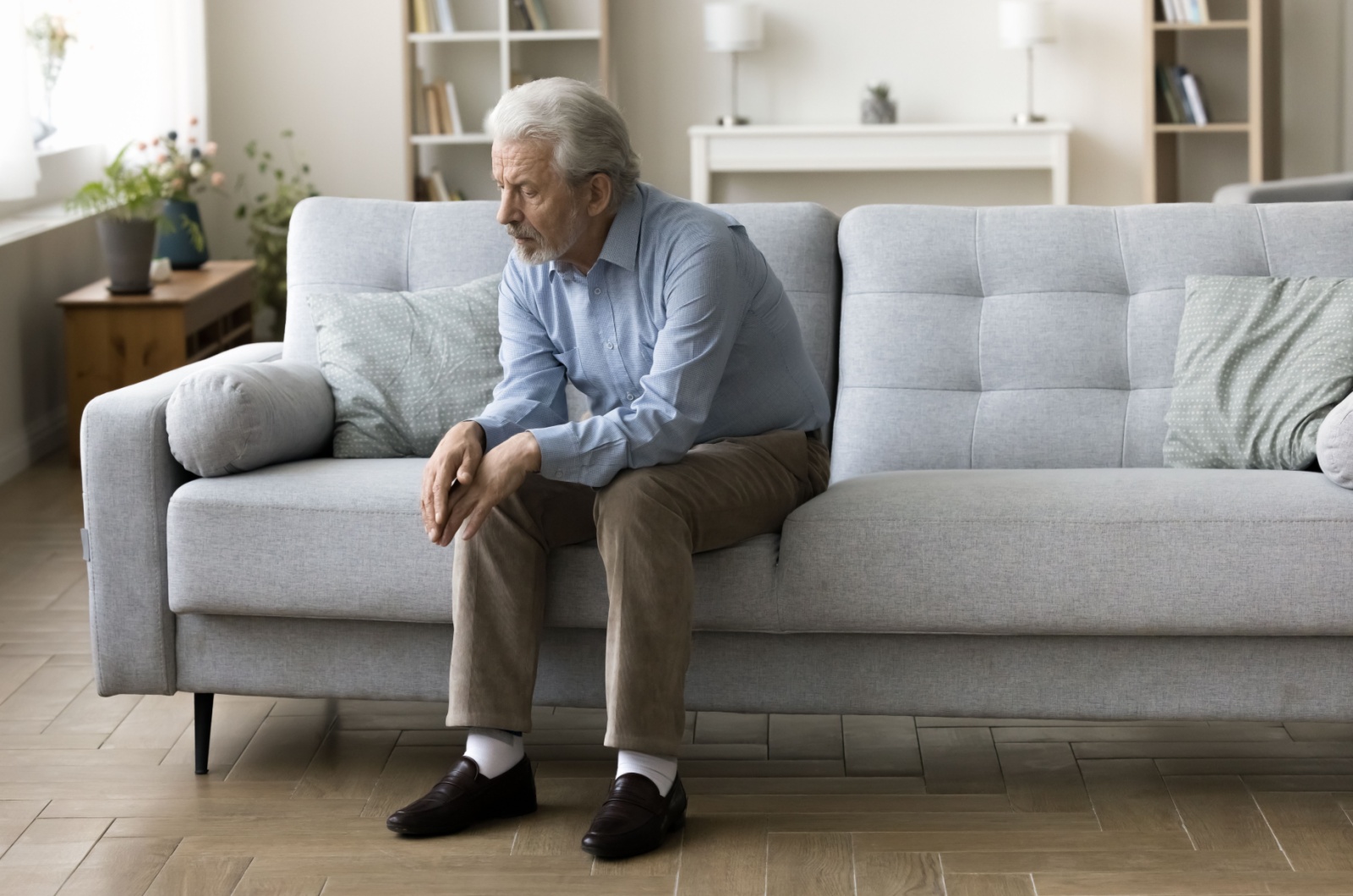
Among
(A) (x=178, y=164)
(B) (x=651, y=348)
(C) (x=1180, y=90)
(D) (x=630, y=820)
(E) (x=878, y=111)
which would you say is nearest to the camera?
(D) (x=630, y=820)

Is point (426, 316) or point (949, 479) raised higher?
point (426, 316)

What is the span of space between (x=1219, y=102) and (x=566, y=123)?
5.13 meters

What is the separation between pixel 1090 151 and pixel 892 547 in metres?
4.92

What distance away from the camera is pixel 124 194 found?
468 cm

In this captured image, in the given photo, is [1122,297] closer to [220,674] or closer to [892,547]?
[892,547]

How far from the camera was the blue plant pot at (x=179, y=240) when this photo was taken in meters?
5.15

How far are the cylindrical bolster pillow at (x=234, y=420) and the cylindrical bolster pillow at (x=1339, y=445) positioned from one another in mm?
1591

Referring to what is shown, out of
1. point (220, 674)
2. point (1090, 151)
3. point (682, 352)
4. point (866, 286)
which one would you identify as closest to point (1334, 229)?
point (866, 286)

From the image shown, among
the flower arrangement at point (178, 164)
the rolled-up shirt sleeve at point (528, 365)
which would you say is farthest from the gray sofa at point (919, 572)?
the flower arrangement at point (178, 164)

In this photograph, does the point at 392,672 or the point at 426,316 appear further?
the point at 426,316

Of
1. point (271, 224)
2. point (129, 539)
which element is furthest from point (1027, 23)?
point (129, 539)

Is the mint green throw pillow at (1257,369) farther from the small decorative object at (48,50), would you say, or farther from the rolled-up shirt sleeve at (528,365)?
the small decorative object at (48,50)

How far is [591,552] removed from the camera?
7.11 ft

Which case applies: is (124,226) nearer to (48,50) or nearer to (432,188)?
(48,50)
